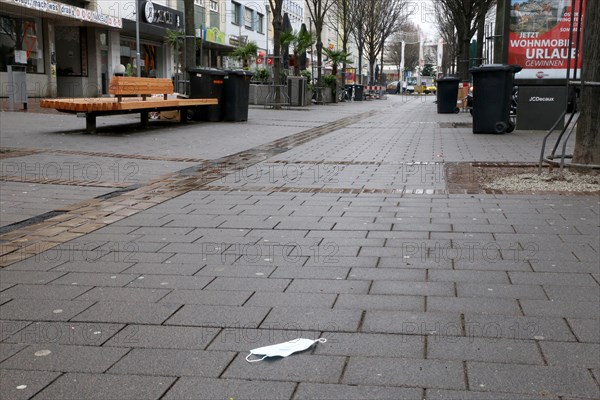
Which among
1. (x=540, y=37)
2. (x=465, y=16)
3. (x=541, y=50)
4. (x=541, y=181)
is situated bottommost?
(x=541, y=181)

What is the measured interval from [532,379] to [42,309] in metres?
2.65

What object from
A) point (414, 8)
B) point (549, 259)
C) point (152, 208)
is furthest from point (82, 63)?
point (414, 8)

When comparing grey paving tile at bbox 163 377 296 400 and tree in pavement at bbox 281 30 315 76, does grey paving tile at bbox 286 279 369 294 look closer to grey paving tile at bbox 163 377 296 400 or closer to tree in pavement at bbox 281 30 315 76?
grey paving tile at bbox 163 377 296 400

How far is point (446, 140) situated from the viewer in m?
14.2

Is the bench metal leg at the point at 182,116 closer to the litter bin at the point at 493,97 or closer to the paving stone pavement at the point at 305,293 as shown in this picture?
the litter bin at the point at 493,97

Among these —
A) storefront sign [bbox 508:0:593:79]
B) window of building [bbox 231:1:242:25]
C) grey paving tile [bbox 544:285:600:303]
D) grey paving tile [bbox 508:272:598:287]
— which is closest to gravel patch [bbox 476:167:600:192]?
grey paving tile [bbox 508:272:598:287]

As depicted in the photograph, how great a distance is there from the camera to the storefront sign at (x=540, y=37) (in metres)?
15.0

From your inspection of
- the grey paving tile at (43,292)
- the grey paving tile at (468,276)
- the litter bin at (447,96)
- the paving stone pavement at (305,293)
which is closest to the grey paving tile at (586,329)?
the paving stone pavement at (305,293)

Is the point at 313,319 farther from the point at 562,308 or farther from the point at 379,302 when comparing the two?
the point at 562,308

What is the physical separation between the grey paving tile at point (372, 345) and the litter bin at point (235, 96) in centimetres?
1579

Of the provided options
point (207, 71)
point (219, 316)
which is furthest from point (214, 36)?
point (219, 316)

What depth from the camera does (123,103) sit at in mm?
13477

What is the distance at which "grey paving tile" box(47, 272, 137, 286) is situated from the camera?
4.33 metres

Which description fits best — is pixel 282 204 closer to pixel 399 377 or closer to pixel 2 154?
pixel 399 377
